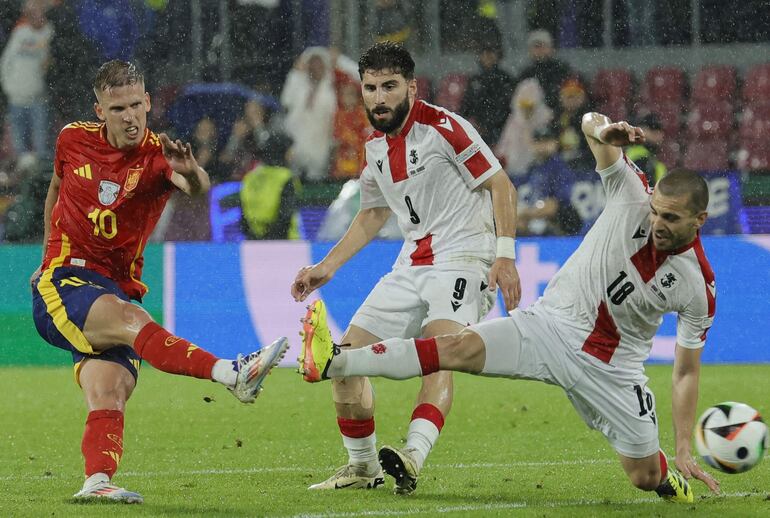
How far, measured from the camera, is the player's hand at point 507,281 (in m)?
5.54

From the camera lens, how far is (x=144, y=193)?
584 centimetres

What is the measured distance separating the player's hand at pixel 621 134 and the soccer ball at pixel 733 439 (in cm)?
120

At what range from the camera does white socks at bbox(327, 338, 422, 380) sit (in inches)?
201

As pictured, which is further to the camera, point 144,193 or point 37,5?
point 37,5

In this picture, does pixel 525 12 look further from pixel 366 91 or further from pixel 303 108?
pixel 366 91

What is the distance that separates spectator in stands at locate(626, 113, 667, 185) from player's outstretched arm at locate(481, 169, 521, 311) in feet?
22.9

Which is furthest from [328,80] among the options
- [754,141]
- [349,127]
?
[754,141]

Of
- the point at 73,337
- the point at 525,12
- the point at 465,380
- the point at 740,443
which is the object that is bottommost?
the point at 465,380

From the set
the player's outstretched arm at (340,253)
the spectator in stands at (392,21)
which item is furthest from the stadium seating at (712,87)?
the player's outstretched arm at (340,253)

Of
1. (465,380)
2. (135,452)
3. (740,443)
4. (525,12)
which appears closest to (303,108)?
(525,12)

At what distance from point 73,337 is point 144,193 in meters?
0.69

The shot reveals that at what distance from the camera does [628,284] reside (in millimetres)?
5402

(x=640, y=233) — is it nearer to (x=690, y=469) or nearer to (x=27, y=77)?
(x=690, y=469)

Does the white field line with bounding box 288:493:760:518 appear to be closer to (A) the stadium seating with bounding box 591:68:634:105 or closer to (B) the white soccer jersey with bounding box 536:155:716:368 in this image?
(B) the white soccer jersey with bounding box 536:155:716:368
